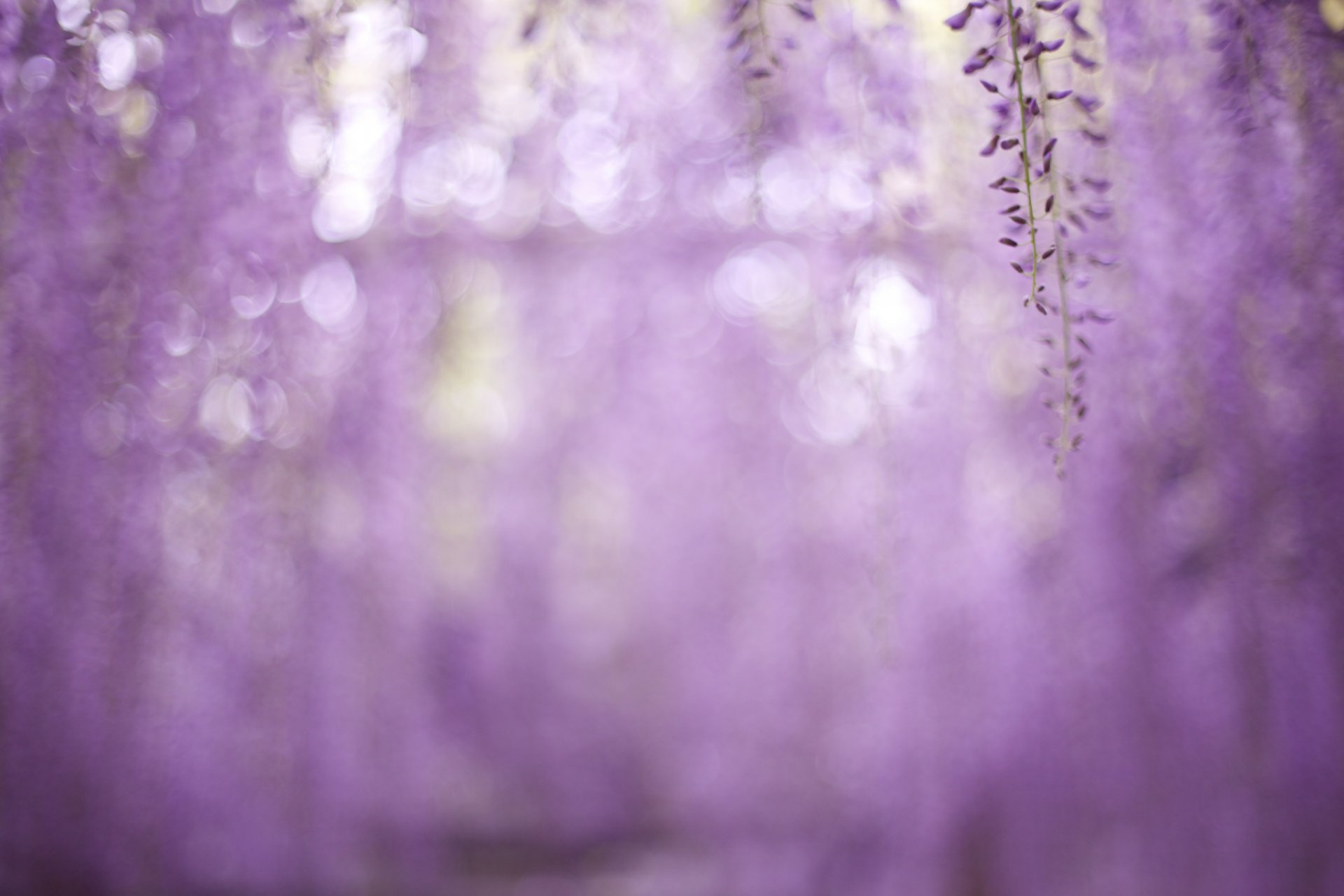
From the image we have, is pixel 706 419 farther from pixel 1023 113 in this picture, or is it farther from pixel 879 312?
pixel 1023 113

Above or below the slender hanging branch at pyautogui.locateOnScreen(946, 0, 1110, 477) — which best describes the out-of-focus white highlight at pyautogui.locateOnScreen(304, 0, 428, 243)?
above

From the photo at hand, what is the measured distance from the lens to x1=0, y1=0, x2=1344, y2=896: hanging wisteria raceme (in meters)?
1.23

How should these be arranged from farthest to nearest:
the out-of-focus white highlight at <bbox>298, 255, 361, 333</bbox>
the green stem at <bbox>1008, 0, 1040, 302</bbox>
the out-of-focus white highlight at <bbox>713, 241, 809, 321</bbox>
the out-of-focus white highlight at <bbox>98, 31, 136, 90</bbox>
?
the out-of-focus white highlight at <bbox>713, 241, 809, 321</bbox>
the out-of-focus white highlight at <bbox>298, 255, 361, 333</bbox>
the out-of-focus white highlight at <bbox>98, 31, 136, 90</bbox>
the green stem at <bbox>1008, 0, 1040, 302</bbox>

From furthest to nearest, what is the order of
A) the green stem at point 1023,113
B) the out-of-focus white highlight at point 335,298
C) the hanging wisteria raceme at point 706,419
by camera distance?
the out-of-focus white highlight at point 335,298, the hanging wisteria raceme at point 706,419, the green stem at point 1023,113

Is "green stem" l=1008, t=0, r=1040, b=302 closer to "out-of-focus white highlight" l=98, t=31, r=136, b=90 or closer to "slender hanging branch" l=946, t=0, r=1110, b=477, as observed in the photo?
"slender hanging branch" l=946, t=0, r=1110, b=477

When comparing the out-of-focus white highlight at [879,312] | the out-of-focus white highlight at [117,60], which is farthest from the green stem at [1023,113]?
the out-of-focus white highlight at [117,60]

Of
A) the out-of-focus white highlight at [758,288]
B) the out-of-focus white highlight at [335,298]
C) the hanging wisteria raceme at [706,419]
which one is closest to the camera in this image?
the hanging wisteria raceme at [706,419]

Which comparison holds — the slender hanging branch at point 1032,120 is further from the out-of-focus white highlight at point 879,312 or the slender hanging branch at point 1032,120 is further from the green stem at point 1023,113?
the out-of-focus white highlight at point 879,312

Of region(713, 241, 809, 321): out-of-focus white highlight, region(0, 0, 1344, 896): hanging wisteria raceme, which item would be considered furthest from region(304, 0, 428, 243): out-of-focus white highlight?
region(713, 241, 809, 321): out-of-focus white highlight

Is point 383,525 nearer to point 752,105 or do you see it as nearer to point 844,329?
point 844,329

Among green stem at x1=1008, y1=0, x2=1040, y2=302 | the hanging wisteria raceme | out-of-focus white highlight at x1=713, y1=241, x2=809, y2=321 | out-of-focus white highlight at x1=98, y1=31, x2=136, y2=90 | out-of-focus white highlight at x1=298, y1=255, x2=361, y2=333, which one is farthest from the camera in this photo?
out-of-focus white highlight at x1=713, y1=241, x2=809, y2=321

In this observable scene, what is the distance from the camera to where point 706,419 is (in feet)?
9.77

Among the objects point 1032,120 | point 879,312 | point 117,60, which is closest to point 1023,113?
point 1032,120

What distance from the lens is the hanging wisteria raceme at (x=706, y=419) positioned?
1.23 m
